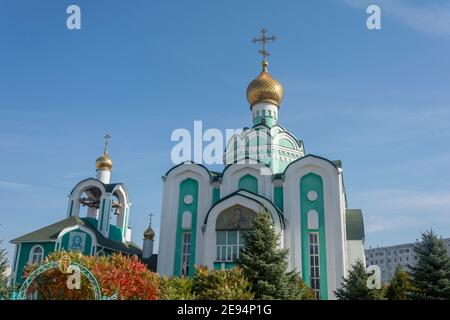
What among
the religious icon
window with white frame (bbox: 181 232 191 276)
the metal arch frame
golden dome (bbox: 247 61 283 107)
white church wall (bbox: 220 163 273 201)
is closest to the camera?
the metal arch frame

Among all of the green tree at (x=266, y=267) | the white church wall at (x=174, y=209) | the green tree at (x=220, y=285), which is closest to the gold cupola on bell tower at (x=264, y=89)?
the white church wall at (x=174, y=209)

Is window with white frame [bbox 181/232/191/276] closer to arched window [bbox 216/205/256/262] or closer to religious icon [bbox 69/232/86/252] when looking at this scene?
arched window [bbox 216/205/256/262]

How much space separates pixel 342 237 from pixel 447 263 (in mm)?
4562

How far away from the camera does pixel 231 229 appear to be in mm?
17109

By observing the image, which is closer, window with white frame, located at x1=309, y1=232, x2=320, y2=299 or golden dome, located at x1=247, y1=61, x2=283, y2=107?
window with white frame, located at x1=309, y1=232, x2=320, y2=299

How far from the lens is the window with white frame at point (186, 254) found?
59.2 ft

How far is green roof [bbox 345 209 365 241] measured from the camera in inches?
718

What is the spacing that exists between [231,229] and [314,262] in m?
3.59

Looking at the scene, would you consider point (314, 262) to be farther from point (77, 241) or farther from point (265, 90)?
point (77, 241)

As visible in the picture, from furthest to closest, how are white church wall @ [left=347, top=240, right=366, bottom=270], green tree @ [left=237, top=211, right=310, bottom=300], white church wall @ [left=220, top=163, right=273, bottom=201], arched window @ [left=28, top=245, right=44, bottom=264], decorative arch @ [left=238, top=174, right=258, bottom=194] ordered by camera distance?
arched window @ [left=28, top=245, right=44, bottom=264], decorative arch @ [left=238, top=174, right=258, bottom=194], white church wall @ [left=220, top=163, right=273, bottom=201], white church wall @ [left=347, top=240, right=366, bottom=270], green tree @ [left=237, top=211, right=310, bottom=300]

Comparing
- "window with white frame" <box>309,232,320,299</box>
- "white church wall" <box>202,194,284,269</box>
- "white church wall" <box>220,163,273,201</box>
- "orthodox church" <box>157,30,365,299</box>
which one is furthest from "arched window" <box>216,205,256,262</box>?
"window with white frame" <box>309,232,320,299</box>
